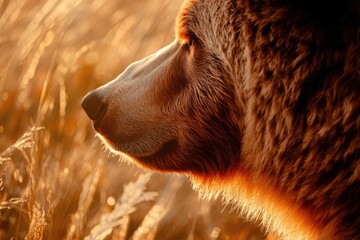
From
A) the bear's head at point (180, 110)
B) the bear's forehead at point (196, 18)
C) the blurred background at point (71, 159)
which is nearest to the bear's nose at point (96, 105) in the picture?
the bear's head at point (180, 110)

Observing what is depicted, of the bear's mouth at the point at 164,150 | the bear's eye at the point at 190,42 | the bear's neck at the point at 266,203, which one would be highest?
the bear's eye at the point at 190,42

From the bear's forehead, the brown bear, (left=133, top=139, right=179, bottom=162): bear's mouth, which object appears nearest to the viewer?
the brown bear

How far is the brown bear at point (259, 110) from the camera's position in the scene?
6.86ft

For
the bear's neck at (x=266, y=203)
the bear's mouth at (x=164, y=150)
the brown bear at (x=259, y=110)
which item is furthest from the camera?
the bear's mouth at (x=164, y=150)

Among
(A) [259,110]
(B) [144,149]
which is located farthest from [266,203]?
(B) [144,149]

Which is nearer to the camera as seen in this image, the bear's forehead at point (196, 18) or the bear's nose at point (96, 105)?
the bear's forehead at point (196, 18)

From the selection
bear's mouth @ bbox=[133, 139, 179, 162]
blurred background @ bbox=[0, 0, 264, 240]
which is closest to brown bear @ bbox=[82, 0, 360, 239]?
bear's mouth @ bbox=[133, 139, 179, 162]

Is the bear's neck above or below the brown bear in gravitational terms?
below

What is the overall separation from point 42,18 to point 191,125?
51.4 inches

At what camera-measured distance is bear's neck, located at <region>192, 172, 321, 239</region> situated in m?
2.29

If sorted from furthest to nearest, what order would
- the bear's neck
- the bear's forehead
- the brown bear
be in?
the bear's forehead < the bear's neck < the brown bear

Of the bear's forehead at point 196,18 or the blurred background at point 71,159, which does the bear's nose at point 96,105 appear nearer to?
the blurred background at point 71,159

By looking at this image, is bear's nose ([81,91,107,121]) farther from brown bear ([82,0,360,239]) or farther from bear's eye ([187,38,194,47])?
bear's eye ([187,38,194,47])

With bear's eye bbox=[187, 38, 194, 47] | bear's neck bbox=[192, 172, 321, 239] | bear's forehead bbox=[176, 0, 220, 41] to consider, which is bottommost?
bear's neck bbox=[192, 172, 321, 239]
